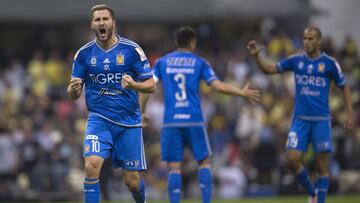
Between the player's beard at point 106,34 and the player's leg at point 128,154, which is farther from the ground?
the player's beard at point 106,34

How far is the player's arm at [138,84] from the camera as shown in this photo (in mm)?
11531

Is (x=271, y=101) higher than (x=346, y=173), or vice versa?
(x=271, y=101)

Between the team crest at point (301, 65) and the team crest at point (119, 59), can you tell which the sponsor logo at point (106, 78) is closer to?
the team crest at point (119, 59)

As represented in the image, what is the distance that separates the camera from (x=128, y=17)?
24.9 m

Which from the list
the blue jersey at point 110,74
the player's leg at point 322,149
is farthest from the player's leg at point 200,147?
the blue jersey at point 110,74

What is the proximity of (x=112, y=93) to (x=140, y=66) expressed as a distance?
1.52 ft

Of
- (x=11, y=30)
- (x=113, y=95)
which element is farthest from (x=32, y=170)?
(x=113, y=95)

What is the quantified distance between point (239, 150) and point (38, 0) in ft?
21.5

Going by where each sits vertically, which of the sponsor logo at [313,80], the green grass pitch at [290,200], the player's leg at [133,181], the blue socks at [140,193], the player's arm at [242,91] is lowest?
the green grass pitch at [290,200]

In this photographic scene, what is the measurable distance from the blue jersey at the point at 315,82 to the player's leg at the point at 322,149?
146 mm

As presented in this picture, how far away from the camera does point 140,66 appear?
12.2 meters

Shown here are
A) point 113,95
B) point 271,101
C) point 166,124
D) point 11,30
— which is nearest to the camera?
point 113,95

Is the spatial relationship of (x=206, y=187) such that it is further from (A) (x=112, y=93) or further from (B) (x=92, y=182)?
(B) (x=92, y=182)

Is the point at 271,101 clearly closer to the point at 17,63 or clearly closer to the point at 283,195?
the point at 283,195
